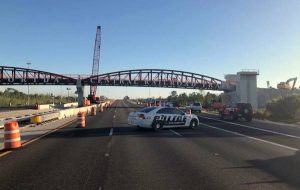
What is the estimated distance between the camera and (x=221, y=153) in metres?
14.6

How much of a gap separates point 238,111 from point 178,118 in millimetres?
14388

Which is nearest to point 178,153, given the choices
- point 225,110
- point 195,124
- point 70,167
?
point 70,167

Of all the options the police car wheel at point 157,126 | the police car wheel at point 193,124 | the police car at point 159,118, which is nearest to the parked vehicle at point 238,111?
the police car wheel at point 193,124

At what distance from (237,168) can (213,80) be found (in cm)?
13116

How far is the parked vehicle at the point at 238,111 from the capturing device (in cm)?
3909

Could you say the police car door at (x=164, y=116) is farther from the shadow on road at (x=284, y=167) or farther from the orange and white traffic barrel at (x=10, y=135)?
the shadow on road at (x=284, y=167)

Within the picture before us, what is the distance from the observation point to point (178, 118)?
2655cm

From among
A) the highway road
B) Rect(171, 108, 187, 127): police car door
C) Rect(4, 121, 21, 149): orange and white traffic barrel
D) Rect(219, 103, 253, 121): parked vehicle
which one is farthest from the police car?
Rect(219, 103, 253, 121): parked vehicle

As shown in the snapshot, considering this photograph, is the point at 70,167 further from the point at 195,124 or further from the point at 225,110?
the point at 225,110

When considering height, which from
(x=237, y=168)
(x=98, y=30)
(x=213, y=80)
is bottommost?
(x=237, y=168)

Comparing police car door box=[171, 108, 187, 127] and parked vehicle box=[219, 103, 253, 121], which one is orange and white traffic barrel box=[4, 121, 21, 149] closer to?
police car door box=[171, 108, 187, 127]

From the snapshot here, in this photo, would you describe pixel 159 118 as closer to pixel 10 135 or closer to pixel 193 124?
pixel 193 124

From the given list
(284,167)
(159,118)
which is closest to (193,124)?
(159,118)

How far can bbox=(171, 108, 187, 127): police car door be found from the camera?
26328 mm
